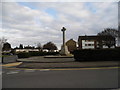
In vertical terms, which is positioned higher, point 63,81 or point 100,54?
point 100,54

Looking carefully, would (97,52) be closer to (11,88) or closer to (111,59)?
(111,59)

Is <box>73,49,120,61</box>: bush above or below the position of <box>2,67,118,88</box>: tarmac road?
above

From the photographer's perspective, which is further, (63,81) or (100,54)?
(100,54)

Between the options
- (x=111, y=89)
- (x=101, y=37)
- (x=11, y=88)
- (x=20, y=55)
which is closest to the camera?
(x=111, y=89)

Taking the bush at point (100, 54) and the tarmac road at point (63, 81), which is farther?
the bush at point (100, 54)

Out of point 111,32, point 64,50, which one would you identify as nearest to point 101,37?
point 111,32

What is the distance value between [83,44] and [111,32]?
1716 inches

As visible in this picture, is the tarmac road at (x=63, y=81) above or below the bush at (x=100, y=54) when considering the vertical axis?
below

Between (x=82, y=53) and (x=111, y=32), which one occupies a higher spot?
(x=111, y=32)

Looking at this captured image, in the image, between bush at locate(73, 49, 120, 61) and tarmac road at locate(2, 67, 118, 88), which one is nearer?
tarmac road at locate(2, 67, 118, 88)

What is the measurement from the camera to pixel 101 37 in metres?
39.6

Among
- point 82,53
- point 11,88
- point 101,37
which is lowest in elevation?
point 11,88

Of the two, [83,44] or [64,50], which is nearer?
[64,50]

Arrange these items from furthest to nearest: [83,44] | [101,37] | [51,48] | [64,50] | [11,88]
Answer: [51,48]
[83,44]
[101,37]
[64,50]
[11,88]
